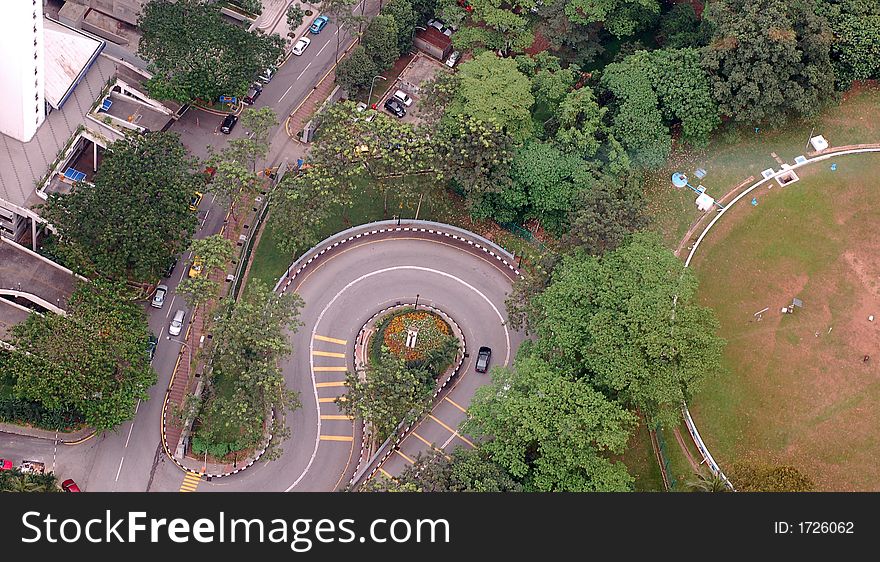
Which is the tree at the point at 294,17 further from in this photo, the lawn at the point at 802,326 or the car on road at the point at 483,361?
the lawn at the point at 802,326

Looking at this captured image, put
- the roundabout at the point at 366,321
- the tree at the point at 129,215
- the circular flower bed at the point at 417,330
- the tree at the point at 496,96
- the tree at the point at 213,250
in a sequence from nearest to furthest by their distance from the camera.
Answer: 1. the roundabout at the point at 366,321
2. the tree at the point at 213,250
3. the tree at the point at 129,215
4. the circular flower bed at the point at 417,330
5. the tree at the point at 496,96

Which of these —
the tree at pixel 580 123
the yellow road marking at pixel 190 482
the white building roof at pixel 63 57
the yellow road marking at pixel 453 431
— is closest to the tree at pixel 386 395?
the yellow road marking at pixel 453 431

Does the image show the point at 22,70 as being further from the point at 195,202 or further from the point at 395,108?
the point at 395,108

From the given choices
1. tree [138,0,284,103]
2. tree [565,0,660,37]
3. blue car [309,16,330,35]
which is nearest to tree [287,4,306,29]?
blue car [309,16,330,35]

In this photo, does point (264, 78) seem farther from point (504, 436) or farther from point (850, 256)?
point (850, 256)

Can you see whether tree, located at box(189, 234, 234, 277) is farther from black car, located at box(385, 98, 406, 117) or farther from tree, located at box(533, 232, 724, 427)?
tree, located at box(533, 232, 724, 427)

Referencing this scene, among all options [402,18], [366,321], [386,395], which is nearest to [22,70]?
[402,18]
